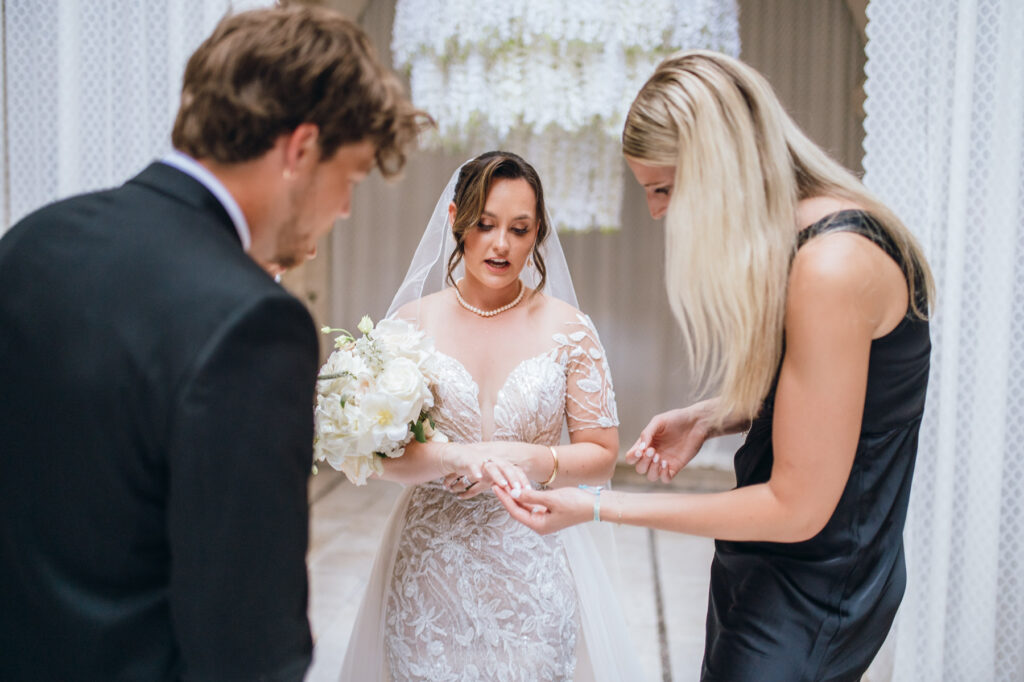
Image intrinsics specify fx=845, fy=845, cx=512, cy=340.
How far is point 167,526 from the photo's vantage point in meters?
0.94

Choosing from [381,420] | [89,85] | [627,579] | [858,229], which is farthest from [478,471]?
[627,579]

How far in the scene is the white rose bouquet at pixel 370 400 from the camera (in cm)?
179

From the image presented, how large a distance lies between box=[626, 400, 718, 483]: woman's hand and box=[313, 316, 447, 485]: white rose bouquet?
494 millimetres

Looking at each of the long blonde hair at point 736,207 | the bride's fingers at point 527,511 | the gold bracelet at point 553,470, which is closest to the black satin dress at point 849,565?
the long blonde hair at point 736,207

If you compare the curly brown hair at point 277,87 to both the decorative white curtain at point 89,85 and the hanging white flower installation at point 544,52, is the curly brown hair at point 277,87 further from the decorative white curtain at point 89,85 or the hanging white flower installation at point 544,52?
the hanging white flower installation at point 544,52

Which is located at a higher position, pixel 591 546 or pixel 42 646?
pixel 42 646

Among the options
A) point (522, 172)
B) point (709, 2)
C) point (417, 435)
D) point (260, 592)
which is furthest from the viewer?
point (709, 2)

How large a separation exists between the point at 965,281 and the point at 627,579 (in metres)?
2.40

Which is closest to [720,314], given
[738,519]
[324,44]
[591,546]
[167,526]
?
[738,519]

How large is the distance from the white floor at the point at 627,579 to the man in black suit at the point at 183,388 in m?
2.52

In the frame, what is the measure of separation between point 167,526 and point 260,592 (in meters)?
0.13

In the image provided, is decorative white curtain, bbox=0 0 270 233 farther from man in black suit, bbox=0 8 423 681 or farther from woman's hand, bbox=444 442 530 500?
man in black suit, bbox=0 8 423 681

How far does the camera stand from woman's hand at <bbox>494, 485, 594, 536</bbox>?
5.28 ft

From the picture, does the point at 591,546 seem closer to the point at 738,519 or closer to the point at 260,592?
the point at 738,519
